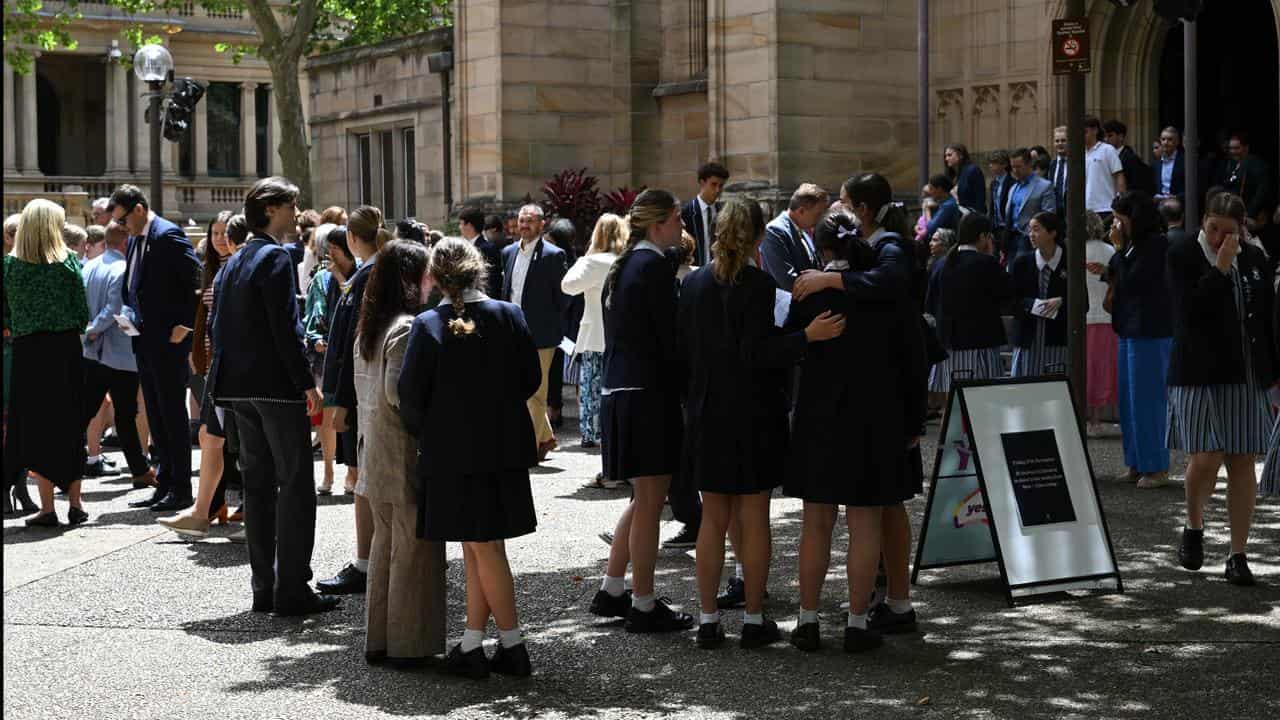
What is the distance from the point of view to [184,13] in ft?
243

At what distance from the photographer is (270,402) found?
28.5 feet

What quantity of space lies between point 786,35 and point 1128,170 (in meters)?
4.30

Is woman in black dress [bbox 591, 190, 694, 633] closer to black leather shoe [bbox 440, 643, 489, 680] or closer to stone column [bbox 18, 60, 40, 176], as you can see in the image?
black leather shoe [bbox 440, 643, 489, 680]

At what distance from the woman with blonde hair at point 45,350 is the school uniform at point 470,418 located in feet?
18.5

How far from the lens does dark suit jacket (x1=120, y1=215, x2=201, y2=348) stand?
12047mm

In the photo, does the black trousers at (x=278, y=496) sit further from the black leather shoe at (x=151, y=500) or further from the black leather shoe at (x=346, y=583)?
the black leather shoe at (x=151, y=500)

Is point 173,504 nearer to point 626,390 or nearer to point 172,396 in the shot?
point 172,396

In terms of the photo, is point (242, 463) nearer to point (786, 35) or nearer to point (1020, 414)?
point (1020, 414)

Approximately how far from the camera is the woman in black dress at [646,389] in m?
7.88

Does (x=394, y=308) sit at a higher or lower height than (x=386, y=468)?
higher

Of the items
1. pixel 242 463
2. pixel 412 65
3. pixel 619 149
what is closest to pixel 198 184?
pixel 412 65

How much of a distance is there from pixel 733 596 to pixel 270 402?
2.62 metres

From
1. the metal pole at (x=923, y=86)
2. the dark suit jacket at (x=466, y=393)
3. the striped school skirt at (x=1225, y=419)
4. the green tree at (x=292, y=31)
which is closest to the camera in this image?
the dark suit jacket at (x=466, y=393)

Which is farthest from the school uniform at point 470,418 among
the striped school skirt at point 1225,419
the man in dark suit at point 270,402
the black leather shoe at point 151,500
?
the black leather shoe at point 151,500
